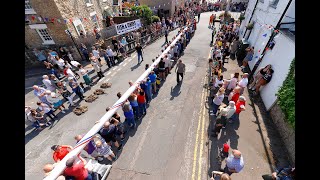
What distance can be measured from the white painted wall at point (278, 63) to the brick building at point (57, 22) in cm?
1561

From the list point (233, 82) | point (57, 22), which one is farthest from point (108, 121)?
point (57, 22)

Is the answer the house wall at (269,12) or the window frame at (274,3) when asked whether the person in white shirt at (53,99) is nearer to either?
the house wall at (269,12)

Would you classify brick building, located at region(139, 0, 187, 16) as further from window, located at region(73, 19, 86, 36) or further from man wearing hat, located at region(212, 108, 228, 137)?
man wearing hat, located at region(212, 108, 228, 137)

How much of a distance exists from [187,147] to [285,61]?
641cm

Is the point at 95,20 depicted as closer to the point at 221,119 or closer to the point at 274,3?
the point at 274,3

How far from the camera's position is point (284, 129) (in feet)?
24.2

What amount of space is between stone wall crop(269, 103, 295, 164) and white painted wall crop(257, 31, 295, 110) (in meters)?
0.47

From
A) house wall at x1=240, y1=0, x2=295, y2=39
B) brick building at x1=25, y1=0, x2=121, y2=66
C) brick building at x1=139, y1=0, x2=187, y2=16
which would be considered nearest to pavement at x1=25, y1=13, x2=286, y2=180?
house wall at x1=240, y1=0, x2=295, y2=39

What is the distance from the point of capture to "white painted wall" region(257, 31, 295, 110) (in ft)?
26.6

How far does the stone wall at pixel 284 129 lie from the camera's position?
21.9 feet
